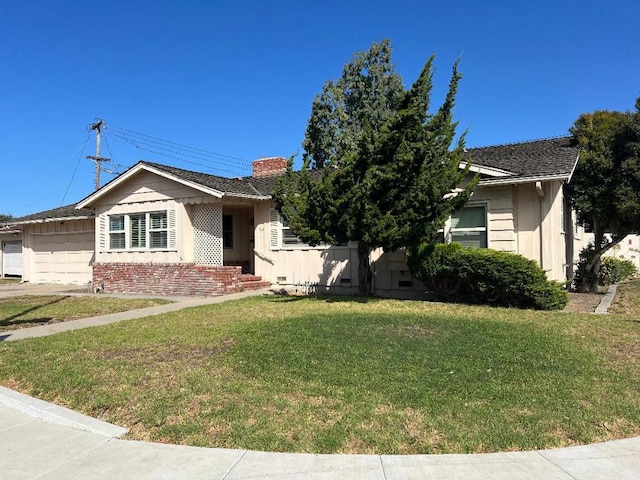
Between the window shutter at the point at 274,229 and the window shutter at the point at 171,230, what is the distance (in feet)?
11.0

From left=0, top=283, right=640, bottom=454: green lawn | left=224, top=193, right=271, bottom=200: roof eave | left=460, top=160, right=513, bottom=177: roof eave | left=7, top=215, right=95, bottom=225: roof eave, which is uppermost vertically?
left=460, top=160, right=513, bottom=177: roof eave

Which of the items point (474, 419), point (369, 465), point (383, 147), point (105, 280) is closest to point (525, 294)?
point (383, 147)

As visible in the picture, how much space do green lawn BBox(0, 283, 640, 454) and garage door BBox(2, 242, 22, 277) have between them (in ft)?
77.2

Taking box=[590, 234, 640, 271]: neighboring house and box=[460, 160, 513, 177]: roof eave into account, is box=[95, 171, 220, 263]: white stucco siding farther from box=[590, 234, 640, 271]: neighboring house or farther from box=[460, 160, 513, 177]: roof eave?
A: box=[590, 234, 640, 271]: neighboring house

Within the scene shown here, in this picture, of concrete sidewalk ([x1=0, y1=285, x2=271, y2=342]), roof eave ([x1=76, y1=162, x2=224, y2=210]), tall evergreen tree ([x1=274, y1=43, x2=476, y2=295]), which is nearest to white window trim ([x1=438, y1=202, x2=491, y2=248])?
tall evergreen tree ([x1=274, y1=43, x2=476, y2=295])

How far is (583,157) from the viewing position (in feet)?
45.6

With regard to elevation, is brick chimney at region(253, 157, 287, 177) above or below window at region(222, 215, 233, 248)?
above

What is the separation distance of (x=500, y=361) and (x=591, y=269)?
10.9 meters

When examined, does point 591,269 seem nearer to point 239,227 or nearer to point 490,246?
point 490,246

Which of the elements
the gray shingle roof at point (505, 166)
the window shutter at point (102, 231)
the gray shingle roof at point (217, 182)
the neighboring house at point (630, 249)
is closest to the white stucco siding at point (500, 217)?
the gray shingle roof at point (505, 166)

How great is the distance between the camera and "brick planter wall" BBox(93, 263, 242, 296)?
15.5m

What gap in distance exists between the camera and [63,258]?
22.8 meters

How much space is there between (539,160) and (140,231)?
13679mm

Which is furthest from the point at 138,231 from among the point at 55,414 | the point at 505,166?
the point at 55,414
